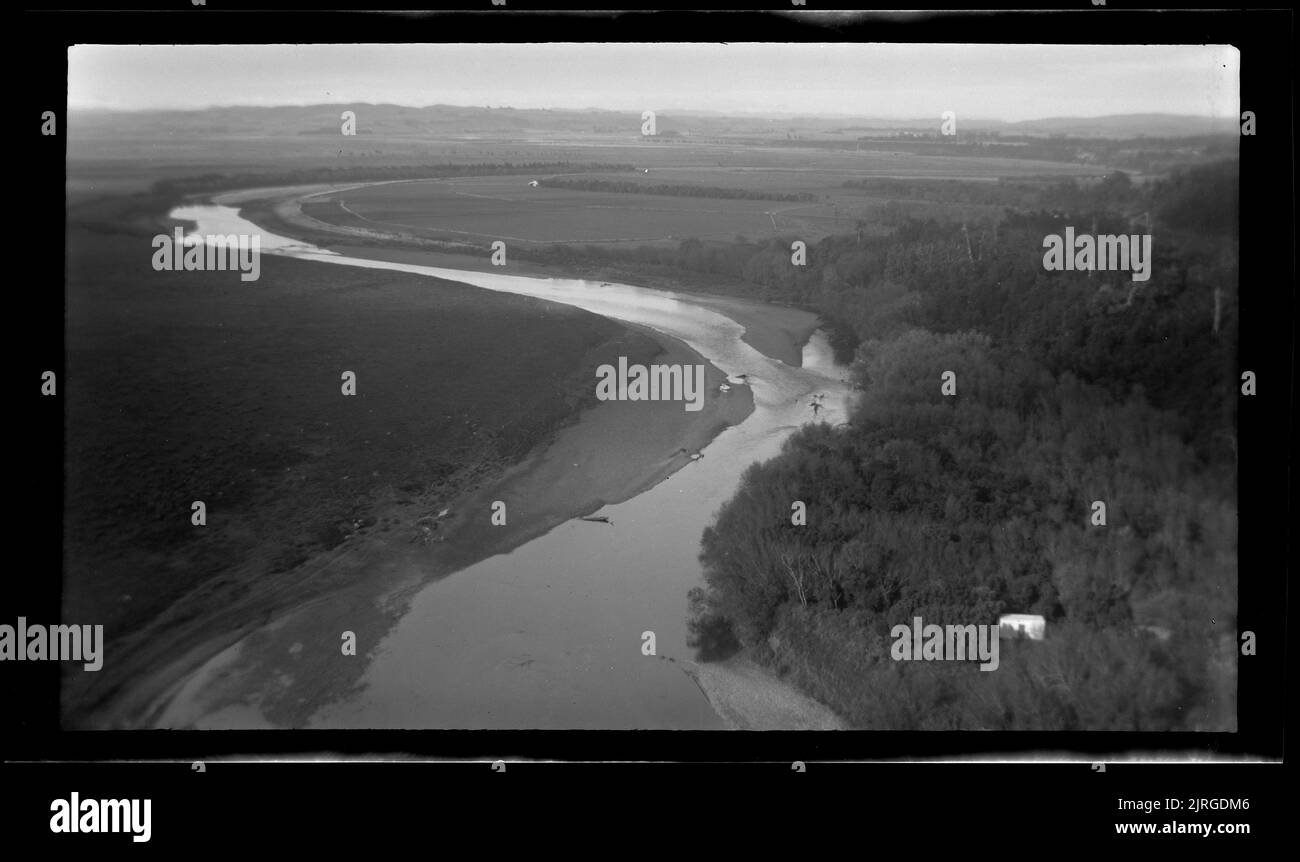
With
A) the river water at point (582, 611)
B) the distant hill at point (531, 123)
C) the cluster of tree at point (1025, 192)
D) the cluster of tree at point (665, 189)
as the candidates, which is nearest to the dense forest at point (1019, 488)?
the cluster of tree at point (1025, 192)

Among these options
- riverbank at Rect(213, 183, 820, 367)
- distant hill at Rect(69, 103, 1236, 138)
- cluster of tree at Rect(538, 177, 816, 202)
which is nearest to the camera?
distant hill at Rect(69, 103, 1236, 138)

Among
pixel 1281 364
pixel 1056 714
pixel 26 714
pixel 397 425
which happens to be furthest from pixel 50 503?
pixel 1281 364

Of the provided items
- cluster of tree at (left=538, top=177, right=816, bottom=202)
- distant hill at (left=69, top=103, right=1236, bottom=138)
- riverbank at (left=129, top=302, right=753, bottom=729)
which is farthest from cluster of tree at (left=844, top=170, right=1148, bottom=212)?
riverbank at (left=129, top=302, right=753, bottom=729)

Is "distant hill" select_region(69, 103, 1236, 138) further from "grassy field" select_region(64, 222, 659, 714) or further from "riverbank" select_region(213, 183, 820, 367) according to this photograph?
"grassy field" select_region(64, 222, 659, 714)

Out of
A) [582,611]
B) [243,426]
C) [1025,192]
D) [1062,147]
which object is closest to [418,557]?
[582,611]

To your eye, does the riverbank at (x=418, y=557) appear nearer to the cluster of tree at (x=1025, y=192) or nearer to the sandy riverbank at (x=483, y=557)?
the sandy riverbank at (x=483, y=557)
